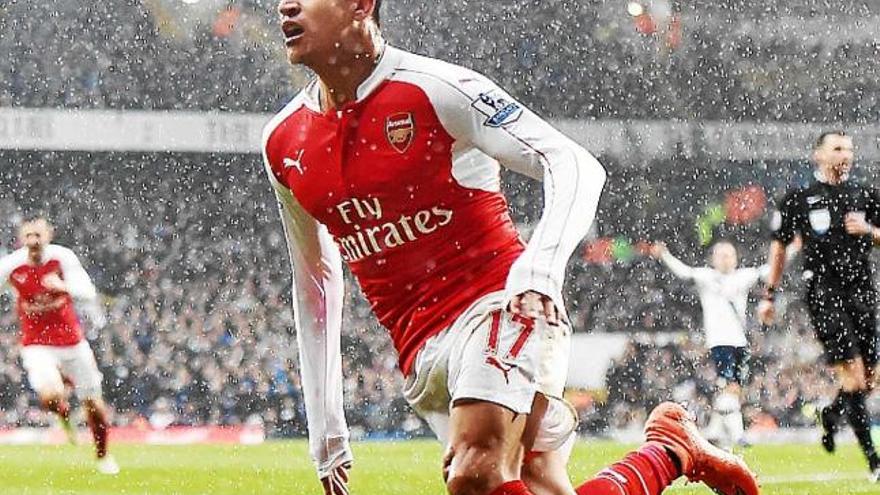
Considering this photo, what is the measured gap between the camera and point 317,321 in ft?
12.4

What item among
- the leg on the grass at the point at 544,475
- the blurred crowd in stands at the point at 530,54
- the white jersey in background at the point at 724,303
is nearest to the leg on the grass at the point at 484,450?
the leg on the grass at the point at 544,475

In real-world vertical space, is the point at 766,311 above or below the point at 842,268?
below

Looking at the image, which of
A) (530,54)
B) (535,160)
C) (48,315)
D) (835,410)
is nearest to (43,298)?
(48,315)

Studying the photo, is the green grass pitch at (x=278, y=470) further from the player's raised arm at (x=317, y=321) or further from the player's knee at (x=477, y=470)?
the player's knee at (x=477, y=470)

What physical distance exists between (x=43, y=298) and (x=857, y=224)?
5.03 meters

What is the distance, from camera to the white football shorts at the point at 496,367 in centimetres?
315

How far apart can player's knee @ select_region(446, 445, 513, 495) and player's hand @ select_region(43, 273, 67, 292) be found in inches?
253

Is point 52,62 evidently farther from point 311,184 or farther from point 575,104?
point 311,184

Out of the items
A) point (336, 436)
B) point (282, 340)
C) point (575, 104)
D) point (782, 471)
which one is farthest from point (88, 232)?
point (336, 436)

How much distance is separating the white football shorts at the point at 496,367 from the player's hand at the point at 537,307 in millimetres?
159

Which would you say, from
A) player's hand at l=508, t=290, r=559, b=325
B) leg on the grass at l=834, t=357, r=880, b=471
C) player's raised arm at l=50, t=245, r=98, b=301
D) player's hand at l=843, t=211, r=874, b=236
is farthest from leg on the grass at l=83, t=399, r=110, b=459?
player's hand at l=508, t=290, r=559, b=325

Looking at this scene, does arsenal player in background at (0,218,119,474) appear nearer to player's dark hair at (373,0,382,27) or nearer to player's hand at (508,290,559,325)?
player's dark hair at (373,0,382,27)

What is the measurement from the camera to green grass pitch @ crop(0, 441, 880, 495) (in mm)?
7977

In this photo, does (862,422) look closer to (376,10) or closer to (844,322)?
(844,322)
